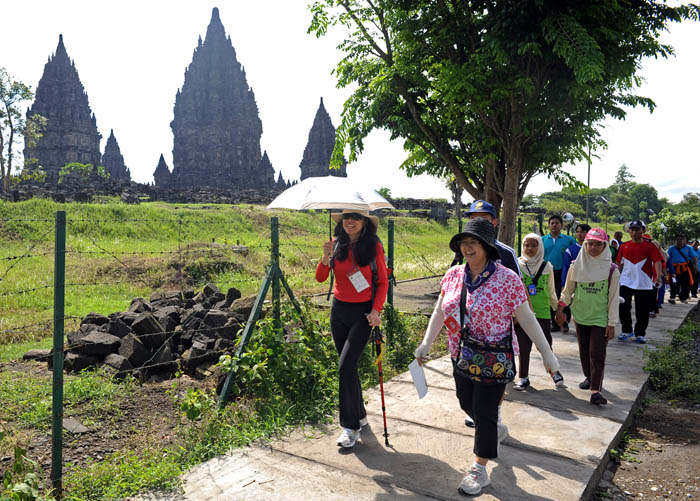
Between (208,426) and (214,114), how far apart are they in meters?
83.5

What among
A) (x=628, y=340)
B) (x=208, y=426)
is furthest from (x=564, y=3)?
(x=208, y=426)

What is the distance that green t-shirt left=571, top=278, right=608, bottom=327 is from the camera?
473cm

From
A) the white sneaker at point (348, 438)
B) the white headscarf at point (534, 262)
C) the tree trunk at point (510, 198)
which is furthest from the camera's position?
the tree trunk at point (510, 198)

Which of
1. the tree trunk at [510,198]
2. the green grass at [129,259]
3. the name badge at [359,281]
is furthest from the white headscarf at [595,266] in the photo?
the tree trunk at [510,198]

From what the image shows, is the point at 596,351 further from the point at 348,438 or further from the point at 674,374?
the point at 348,438

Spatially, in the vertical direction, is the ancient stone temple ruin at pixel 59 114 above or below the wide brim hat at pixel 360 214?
above

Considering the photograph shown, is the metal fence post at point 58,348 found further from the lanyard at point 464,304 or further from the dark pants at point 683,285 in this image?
the dark pants at point 683,285

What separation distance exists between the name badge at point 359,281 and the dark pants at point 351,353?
13 cm

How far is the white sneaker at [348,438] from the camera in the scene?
372 cm

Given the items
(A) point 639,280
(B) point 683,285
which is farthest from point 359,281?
(B) point 683,285

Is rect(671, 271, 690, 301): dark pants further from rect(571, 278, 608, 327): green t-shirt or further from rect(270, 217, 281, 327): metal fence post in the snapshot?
rect(270, 217, 281, 327): metal fence post

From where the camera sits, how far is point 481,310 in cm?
312

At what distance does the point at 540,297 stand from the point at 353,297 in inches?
95.1

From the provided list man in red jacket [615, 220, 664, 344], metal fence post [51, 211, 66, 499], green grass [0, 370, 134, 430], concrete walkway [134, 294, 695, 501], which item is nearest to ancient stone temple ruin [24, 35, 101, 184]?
green grass [0, 370, 134, 430]
